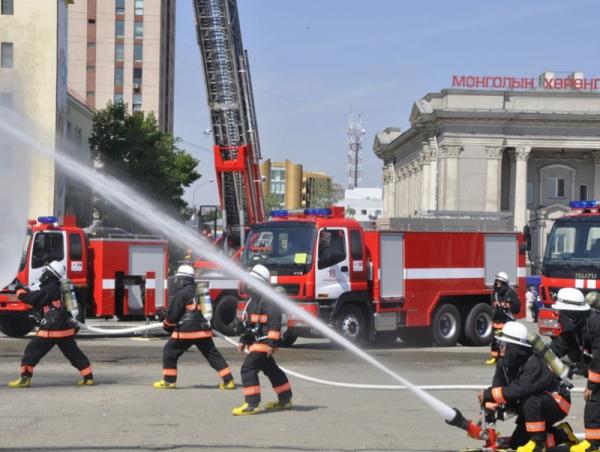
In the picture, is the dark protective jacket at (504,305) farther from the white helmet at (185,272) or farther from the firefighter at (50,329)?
the firefighter at (50,329)

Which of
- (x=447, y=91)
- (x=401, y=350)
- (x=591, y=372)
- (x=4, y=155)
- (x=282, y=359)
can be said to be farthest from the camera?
(x=447, y=91)

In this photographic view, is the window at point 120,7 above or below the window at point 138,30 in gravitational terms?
above

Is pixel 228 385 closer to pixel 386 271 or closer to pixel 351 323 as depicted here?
pixel 351 323

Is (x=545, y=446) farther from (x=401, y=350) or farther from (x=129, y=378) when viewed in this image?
(x=401, y=350)

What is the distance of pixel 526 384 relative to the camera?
333 inches

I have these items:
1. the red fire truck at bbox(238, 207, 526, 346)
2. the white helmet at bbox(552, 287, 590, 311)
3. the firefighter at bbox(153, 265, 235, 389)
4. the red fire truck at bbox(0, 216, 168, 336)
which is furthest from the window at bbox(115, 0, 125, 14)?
the white helmet at bbox(552, 287, 590, 311)

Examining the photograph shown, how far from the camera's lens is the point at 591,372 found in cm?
930

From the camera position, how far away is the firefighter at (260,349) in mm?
11258

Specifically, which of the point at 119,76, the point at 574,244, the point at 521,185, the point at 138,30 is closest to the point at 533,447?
the point at 574,244

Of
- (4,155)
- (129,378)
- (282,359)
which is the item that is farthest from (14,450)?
(282,359)

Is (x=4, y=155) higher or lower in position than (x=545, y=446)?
higher

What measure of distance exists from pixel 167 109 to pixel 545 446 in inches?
3867

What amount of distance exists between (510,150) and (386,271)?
6268 centimetres

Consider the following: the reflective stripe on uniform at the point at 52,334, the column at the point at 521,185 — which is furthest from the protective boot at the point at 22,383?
the column at the point at 521,185
